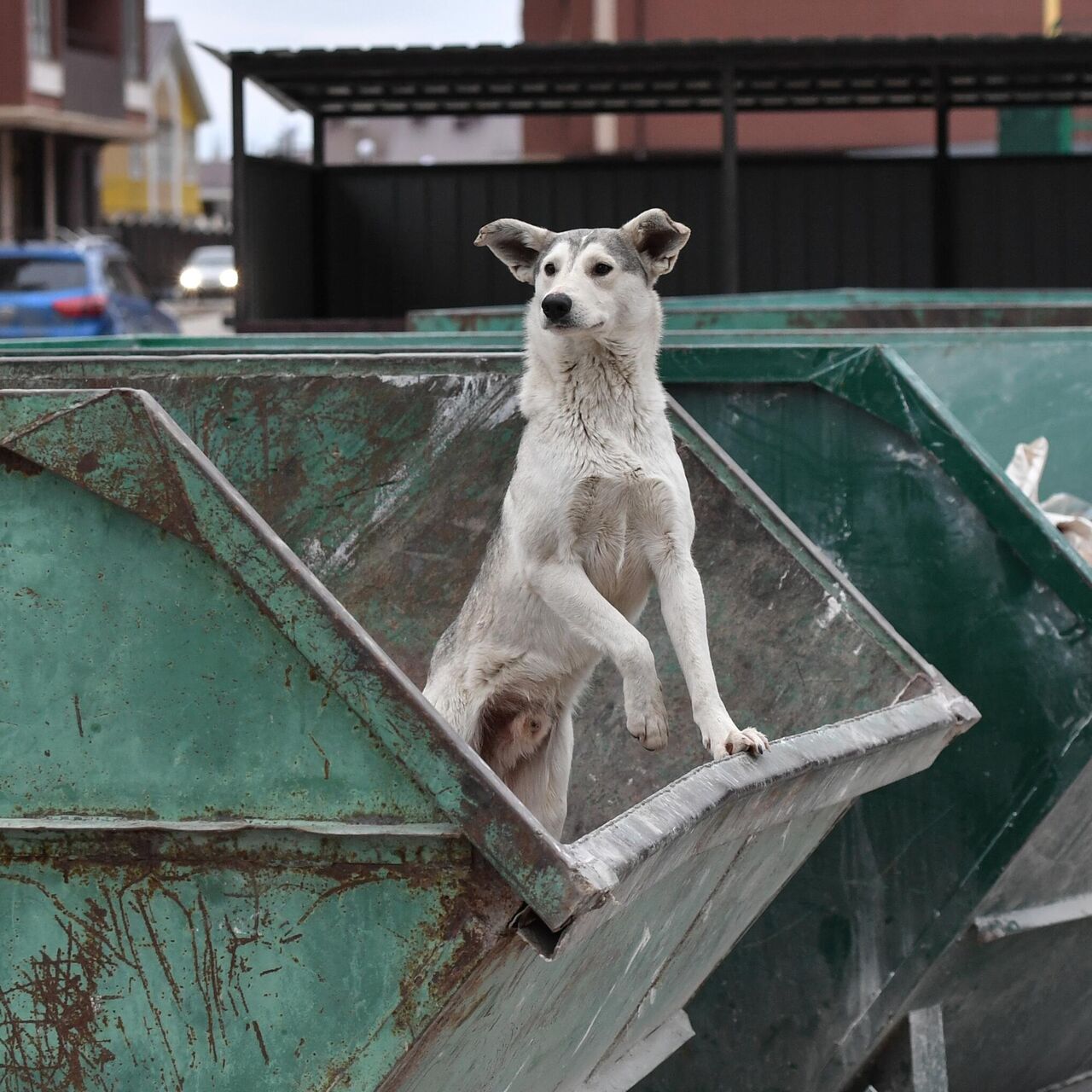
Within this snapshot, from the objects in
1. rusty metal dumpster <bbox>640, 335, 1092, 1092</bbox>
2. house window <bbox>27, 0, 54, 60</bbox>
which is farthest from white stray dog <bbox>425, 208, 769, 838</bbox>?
house window <bbox>27, 0, 54, 60</bbox>

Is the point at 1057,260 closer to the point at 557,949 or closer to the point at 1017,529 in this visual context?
the point at 1017,529

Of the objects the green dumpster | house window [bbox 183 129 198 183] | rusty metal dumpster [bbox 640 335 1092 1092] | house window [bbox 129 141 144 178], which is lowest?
rusty metal dumpster [bbox 640 335 1092 1092]

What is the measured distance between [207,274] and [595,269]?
3898cm

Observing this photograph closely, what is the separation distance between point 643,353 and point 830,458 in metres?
1.03

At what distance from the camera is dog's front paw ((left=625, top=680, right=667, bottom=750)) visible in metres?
3.55

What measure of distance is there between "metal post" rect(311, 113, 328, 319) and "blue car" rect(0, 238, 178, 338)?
4.97 m

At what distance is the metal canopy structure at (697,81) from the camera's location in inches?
487

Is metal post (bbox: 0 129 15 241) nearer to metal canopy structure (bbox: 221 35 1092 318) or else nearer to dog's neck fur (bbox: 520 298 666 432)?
metal canopy structure (bbox: 221 35 1092 318)

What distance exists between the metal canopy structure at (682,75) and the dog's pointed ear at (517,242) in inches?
336

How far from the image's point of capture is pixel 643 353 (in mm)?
3859

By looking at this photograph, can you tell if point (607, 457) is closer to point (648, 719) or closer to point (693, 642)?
point (693, 642)

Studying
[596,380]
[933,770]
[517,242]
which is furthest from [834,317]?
[596,380]

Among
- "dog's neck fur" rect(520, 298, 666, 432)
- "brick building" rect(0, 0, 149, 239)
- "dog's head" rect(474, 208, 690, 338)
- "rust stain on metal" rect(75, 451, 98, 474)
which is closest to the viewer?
"rust stain on metal" rect(75, 451, 98, 474)

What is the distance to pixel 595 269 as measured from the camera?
3.75 meters
